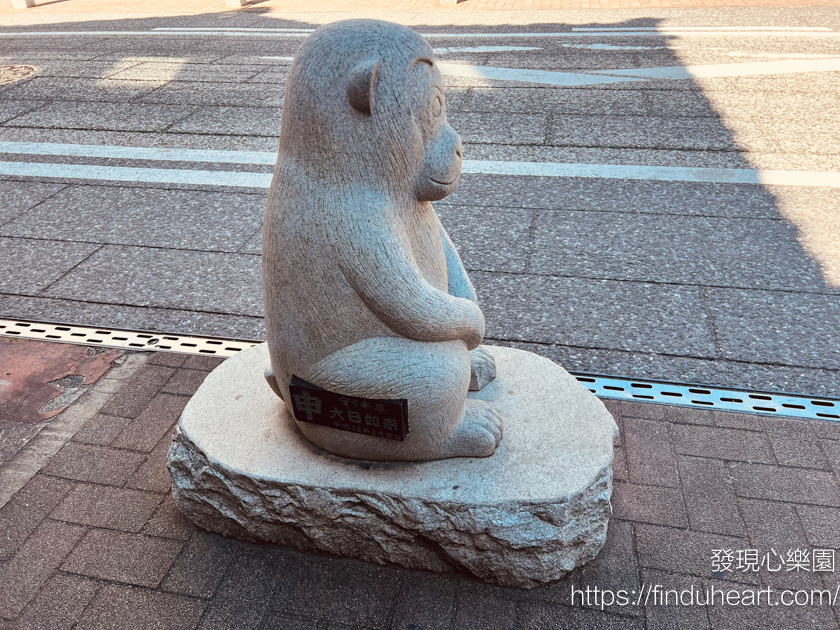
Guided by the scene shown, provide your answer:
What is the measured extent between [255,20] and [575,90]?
6.42 m

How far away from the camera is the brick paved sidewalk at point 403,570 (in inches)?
98.6

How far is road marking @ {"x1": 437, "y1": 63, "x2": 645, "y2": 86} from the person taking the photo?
7.82 m

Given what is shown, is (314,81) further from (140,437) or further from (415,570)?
(140,437)

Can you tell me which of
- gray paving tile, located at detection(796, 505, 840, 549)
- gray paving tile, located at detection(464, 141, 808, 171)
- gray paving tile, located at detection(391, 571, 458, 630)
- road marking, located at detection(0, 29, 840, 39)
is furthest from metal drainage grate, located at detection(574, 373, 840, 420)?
road marking, located at detection(0, 29, 840, 39)

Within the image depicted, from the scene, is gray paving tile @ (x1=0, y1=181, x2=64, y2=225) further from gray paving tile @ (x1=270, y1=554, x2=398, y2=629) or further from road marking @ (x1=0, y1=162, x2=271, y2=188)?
gray paving tile @ (x1=270, y1=554, x2=398, y2=629)

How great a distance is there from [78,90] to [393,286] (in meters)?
7.35

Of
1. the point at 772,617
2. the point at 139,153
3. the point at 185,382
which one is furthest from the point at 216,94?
the point at 772,617

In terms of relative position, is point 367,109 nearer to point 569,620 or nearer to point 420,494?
point 420,494

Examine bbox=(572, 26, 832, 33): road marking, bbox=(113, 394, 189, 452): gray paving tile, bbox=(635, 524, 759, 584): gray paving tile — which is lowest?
bbox=(635, 524, 759, 584): gray paving tile

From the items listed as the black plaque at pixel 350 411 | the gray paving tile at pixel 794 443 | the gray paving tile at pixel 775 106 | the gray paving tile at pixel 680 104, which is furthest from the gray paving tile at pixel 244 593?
the gray paving tile at pixel 775 106

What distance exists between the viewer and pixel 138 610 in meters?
2.53

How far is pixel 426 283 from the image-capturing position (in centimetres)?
234

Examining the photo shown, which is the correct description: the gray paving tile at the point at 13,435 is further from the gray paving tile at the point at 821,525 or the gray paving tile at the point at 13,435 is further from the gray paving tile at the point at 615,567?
the gray paving tile at the point at 821,525

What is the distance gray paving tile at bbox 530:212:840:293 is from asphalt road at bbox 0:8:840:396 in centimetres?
2
